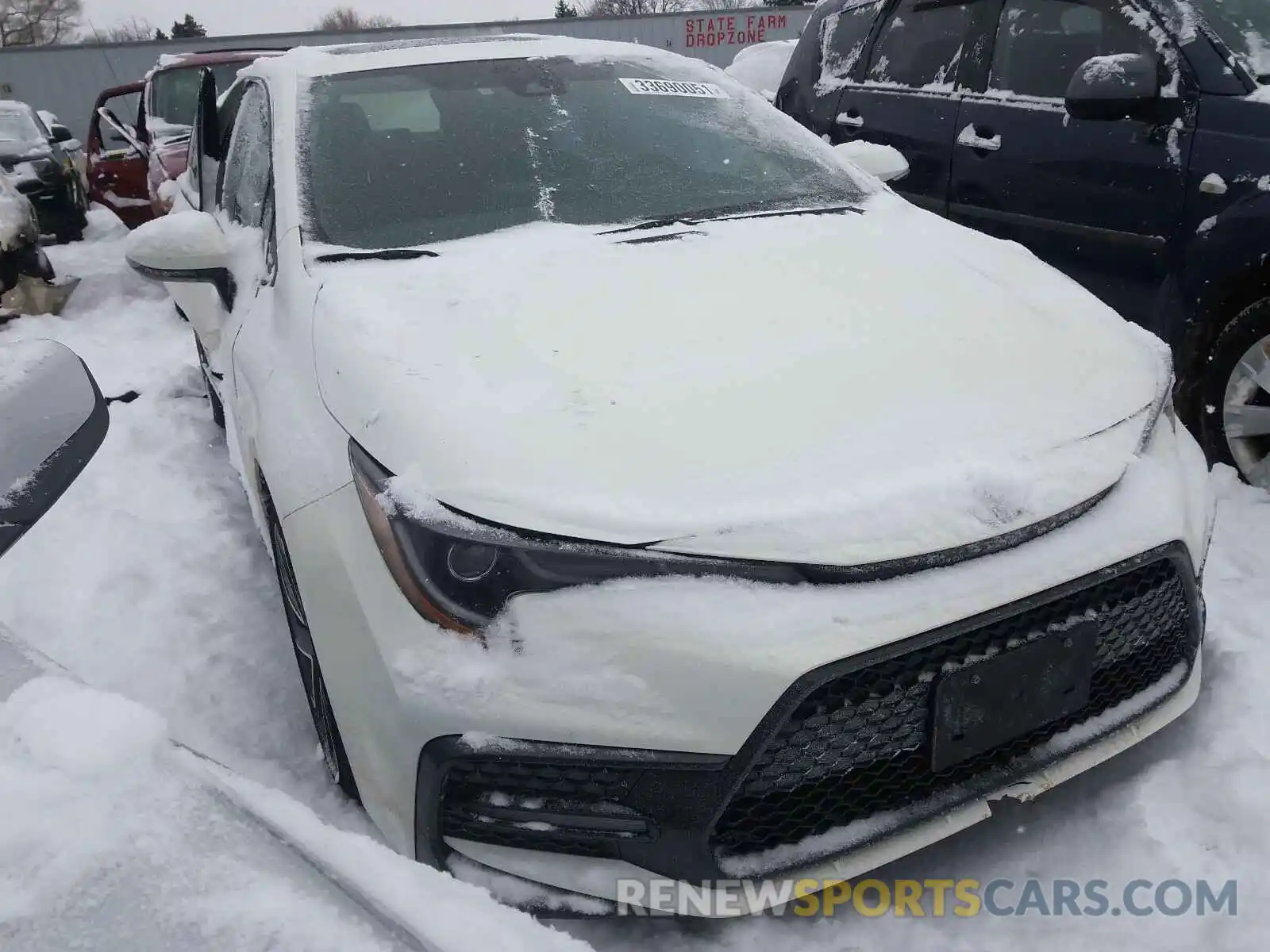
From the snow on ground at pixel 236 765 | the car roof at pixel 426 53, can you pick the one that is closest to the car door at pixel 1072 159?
the snow on ground at pixel 236 765

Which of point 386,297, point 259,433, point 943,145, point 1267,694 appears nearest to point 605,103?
point 386,297

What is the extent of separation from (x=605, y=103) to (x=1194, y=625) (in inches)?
80.2

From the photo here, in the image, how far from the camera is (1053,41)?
357 cm

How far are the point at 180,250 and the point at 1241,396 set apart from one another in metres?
3.04

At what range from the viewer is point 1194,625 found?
1.79m

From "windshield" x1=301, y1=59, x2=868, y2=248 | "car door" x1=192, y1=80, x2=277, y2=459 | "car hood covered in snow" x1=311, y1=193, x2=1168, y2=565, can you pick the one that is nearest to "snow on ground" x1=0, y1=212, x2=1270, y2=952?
"car door" x1=192, y1=80, x2=277, y2=459

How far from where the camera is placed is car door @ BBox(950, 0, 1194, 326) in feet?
10.2

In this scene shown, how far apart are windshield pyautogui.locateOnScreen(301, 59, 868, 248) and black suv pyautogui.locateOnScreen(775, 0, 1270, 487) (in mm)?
1024

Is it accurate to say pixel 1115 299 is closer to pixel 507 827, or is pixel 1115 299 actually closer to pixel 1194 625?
pixel 1194 625

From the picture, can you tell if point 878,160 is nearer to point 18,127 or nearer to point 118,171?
point 118,171

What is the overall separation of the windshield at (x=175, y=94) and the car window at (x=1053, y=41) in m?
6.35

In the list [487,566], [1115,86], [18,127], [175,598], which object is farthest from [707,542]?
[18,127]

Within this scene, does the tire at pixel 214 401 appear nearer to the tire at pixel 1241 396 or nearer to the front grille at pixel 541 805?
the front grille at pixel 541 805

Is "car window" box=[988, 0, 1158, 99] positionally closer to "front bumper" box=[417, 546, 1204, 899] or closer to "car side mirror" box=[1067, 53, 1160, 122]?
"car side mirror" box=[1067, 53, 1160, 122]
